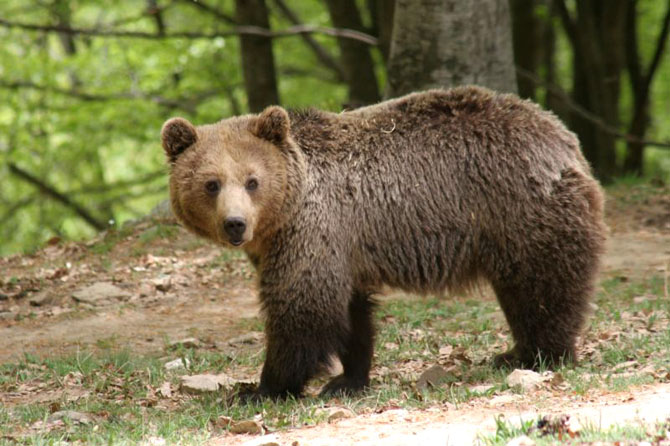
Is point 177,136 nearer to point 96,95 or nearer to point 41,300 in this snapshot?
point 41,300

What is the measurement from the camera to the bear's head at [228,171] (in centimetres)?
624

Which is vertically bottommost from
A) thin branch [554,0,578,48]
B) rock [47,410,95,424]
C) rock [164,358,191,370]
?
rock [164,358,191,370]

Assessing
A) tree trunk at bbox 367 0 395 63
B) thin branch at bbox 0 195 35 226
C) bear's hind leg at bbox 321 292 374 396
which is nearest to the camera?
bear's hind leg at bbox 321 292 374 396

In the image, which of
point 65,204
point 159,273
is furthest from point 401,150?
point 65,204

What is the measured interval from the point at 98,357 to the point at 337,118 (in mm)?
2946

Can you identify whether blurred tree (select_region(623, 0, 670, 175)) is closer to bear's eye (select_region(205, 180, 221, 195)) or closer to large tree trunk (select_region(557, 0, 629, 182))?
large tree trunk (select_region(557, 0, 629, 182))

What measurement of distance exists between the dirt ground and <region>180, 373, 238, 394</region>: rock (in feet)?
4.23

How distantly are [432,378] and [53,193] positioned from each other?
58.3 ft

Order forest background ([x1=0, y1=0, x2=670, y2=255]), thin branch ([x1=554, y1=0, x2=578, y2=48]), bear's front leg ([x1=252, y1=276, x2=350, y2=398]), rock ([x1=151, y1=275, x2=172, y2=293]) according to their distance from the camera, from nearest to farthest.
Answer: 1. bear's front leg ([x1=252, y1=276, x2=350, y2=398])
2. rock ([x1=151, y1=275, x2=172, y2=293])
3. forest background ([x1=0, y1=0, x2=670, y2=255])
4. thin branch ([x1=554, y1=0, x2=578, y2=48])

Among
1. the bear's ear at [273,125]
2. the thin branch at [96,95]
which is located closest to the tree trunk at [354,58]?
the thin branch at [96,95]


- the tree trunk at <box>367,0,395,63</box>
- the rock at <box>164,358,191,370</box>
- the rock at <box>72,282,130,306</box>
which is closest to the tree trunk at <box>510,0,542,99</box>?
the tree trunk at <box>367,0,395,63</box>

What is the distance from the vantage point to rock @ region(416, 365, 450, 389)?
249 inches

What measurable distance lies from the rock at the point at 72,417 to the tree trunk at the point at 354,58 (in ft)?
34.0

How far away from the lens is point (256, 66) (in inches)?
551
